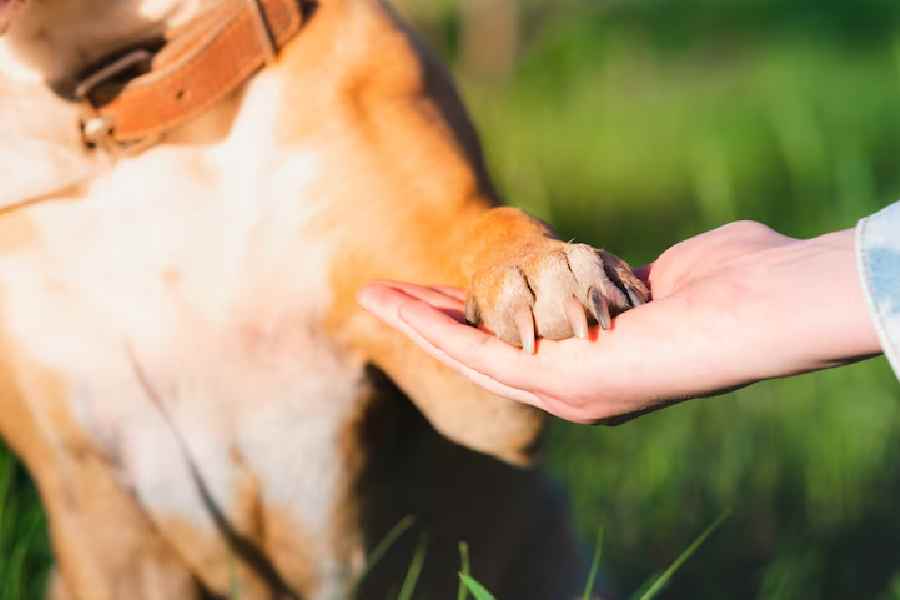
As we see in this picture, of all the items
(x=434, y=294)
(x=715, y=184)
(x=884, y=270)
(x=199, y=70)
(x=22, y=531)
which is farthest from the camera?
(x=715, y=184)

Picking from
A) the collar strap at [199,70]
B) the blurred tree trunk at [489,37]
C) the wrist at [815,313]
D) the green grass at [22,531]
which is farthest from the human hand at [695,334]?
the blurred tree trunk at [489,37]

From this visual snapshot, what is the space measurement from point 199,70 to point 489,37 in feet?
14.6

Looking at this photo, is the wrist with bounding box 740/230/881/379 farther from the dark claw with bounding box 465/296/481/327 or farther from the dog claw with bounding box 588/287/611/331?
the dark claw with bounding box 465/296/481/327

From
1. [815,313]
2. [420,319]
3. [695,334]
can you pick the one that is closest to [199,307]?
[420,319]

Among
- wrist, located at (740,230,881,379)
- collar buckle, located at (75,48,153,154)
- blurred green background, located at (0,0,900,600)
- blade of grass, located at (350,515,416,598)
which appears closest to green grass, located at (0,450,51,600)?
blurred green background, located at (0,0,900,600)

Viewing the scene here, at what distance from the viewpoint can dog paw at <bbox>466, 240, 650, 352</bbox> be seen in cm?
146

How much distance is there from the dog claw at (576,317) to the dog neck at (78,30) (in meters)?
0.65

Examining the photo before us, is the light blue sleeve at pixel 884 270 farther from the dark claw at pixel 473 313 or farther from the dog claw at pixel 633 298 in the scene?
the dark claw at pixel 473 313

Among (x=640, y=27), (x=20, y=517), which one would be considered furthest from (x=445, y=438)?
(x=640, y=27)

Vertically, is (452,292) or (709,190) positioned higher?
(452,292)

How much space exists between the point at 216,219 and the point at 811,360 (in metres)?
0.79

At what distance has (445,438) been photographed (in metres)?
1.95

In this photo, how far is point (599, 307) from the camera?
1.45 meters

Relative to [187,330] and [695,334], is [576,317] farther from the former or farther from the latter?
[187,330]
